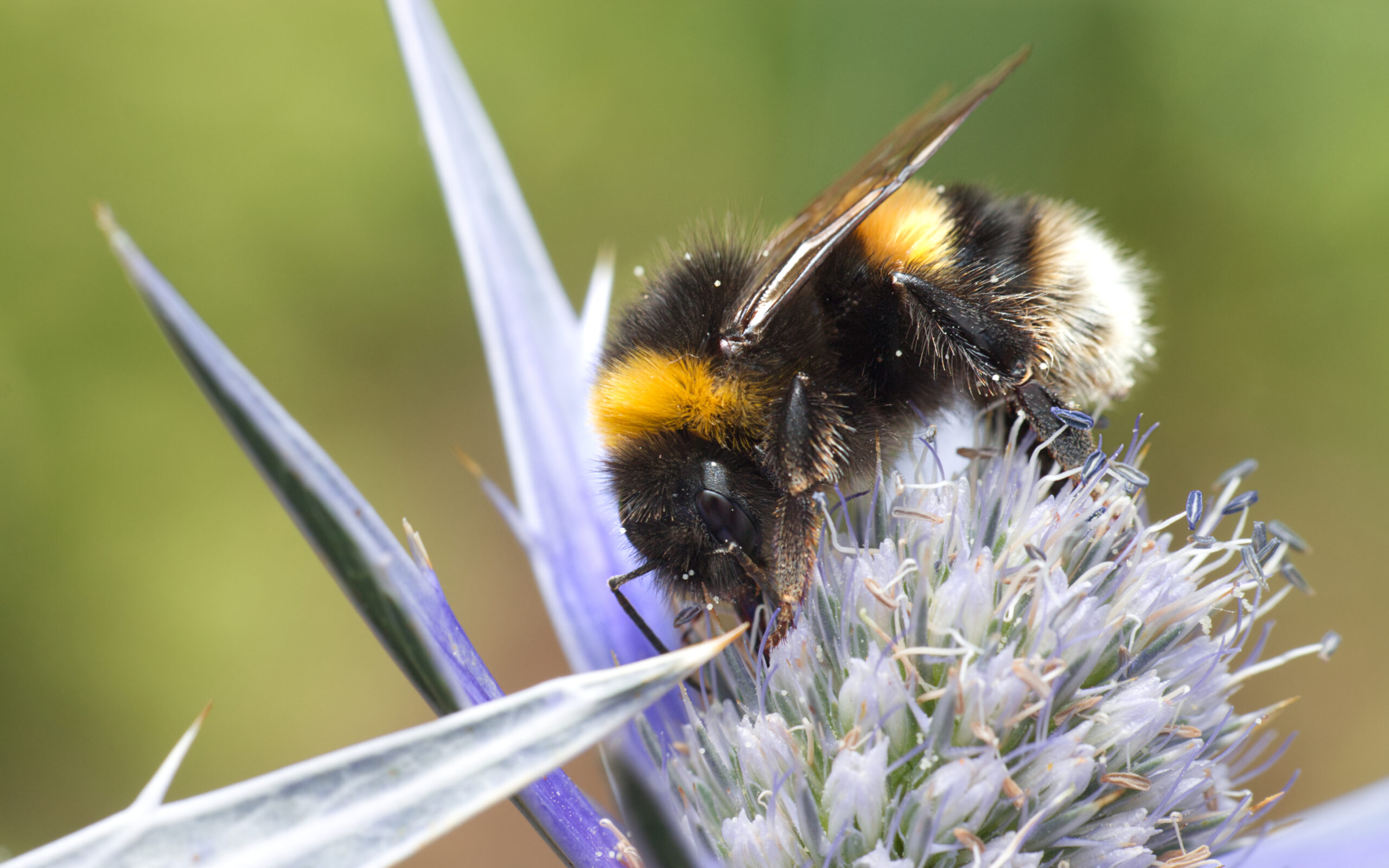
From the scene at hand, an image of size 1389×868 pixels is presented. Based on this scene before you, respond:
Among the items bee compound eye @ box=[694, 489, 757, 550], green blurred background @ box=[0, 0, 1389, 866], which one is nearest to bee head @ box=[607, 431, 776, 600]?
bee compound eye @ box=[694, 489, 757, 550]

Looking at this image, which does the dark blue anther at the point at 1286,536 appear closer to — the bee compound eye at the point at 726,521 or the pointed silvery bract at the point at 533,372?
the bee compound eye at the point at 726,521

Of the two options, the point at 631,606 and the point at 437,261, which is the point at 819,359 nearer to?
the point at 631,606

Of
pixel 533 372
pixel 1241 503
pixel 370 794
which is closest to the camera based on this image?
pixel 370 794

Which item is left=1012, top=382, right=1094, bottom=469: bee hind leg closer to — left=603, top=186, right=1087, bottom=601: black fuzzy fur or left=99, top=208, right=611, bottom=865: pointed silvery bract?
left=603, top=186, right=1087, bottom=601: black fuzzy fur

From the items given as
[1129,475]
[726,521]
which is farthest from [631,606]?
[1129,475]

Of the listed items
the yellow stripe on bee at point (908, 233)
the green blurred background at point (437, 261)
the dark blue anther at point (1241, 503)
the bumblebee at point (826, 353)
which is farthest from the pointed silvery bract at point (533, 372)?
the green blurred background at point (437, 261)
